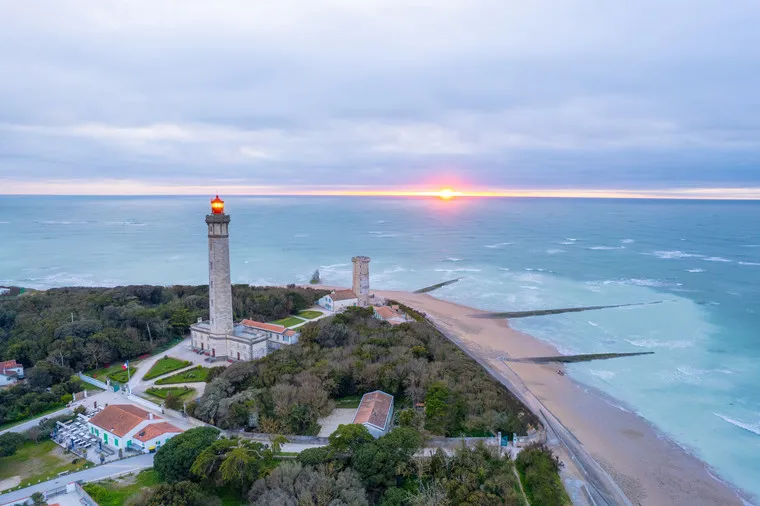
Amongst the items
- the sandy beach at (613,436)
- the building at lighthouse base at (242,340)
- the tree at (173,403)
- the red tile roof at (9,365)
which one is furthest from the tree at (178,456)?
the red tile roof at (9,365)

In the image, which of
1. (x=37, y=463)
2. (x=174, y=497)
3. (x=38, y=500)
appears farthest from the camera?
(x=37, y=463)

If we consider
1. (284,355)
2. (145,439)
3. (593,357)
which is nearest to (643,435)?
(593,357)

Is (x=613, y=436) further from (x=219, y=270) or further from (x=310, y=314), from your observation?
(x=310, y=314)

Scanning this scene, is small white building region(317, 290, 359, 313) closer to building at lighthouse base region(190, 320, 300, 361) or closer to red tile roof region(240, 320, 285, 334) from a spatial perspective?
building at lighthouse base region(190, 320, 300, 361)

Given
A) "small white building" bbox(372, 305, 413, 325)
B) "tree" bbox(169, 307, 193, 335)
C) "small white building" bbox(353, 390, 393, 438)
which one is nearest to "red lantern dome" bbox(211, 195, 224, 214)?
"tree" bbox(169, 307, 193, 335)

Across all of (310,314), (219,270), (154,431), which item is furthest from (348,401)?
(310,314)
